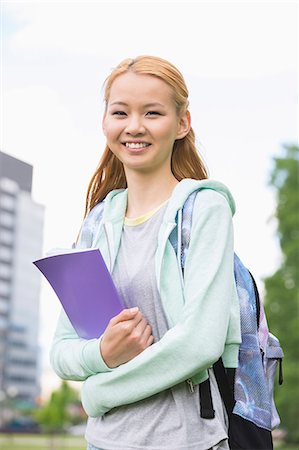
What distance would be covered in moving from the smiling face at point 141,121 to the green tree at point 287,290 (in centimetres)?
1373

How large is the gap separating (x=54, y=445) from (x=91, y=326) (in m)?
42.2

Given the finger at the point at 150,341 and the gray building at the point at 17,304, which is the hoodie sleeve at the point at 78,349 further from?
the gray building at the point at 17,304

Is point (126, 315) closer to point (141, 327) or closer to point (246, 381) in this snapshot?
point (141, 327)

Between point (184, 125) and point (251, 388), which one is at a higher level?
point (184, 125)

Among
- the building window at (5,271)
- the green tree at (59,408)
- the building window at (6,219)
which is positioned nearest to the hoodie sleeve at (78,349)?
the green tree at (59,408)

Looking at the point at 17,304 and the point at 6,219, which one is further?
the point at 17,304

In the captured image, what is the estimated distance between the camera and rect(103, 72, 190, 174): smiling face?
1.44 metres

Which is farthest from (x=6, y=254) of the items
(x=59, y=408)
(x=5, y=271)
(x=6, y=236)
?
(x=59, y=408)

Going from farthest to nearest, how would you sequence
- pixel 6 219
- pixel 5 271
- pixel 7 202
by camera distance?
pixel 5 271 < pixel 6 219 < pixel 7 202

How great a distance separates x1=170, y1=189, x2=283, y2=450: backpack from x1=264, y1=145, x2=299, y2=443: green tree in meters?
13.7

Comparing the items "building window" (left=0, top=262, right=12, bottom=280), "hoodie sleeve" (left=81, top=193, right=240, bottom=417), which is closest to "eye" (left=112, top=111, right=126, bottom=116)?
"hoodie sleeve" (left=81, top=193, right=240, bottom=417)

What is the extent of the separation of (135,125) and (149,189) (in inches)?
5.1

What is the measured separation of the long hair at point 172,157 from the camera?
1454 mm

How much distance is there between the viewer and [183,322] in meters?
1.31
